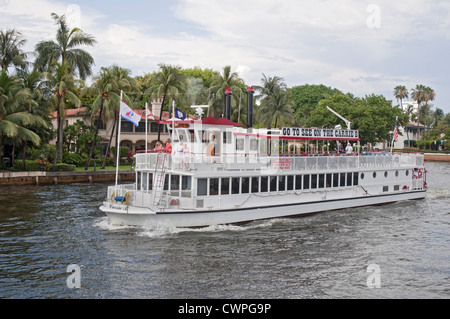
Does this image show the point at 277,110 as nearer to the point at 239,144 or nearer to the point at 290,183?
the point at 290,183

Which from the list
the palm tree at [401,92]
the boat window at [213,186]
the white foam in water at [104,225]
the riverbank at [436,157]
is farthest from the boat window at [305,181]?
the palm tree at [401,92]

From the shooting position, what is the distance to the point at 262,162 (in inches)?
1037

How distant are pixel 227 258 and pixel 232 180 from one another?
20.5 ft

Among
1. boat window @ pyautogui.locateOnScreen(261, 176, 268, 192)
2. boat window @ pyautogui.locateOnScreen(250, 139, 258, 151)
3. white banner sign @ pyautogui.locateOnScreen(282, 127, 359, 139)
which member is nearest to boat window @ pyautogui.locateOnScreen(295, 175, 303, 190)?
boat window @ pyautogui.locateOnScreen(261, 176, 268, 192)

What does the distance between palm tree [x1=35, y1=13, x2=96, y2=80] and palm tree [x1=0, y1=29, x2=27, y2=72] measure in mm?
2915

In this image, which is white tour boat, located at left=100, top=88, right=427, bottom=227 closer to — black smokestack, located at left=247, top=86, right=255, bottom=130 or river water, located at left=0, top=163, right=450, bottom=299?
black smokestack, located at left=247, top=86, right=255, bottom=130

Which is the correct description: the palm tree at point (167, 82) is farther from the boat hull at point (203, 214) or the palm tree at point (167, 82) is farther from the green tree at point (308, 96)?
the green tree at point (308, 96)

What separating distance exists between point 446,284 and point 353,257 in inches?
158

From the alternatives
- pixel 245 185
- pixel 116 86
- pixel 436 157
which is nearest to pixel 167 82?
pixel 116 86

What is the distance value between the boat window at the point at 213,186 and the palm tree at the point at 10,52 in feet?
139

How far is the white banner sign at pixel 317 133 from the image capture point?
2895cm

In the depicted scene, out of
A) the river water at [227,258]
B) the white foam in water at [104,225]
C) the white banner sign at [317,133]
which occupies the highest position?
the white banner sign at [317,133]

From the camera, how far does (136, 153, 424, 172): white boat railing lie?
78.0 ft

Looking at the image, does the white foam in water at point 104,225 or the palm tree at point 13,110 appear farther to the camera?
the palm tree at point 13,110
